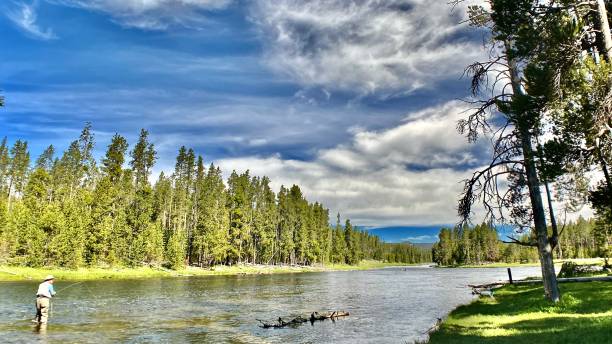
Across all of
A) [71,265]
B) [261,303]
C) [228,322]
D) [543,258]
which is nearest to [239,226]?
[71,265]

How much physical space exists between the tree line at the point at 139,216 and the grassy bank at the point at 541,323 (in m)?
68.4

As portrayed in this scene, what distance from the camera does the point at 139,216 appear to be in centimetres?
9100

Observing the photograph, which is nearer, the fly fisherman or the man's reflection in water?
the man's reflection in water

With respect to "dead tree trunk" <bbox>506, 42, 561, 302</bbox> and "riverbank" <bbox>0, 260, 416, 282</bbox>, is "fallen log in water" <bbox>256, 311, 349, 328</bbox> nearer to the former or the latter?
"dead tree trunk" <bbox>506, 42, 561, 302</bbox>

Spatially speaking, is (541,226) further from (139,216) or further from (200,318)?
(139,216)

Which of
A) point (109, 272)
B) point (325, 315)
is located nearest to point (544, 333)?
point (325, 315)

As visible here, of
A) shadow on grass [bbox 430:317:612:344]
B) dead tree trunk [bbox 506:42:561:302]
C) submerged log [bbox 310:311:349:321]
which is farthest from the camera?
submerged log [bbox 310:311:349:321]

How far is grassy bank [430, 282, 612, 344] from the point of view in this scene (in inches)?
581

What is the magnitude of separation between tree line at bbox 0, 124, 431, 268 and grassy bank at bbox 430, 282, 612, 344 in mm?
68411

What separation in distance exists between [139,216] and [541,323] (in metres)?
86.2

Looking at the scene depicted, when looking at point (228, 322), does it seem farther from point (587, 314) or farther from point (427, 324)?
point (587, 314)

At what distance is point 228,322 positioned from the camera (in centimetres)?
3053

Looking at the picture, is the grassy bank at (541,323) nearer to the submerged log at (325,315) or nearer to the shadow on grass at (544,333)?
the shadow on grass at (544,333)

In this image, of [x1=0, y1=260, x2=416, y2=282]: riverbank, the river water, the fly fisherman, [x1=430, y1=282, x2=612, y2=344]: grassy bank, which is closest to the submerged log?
the river water
